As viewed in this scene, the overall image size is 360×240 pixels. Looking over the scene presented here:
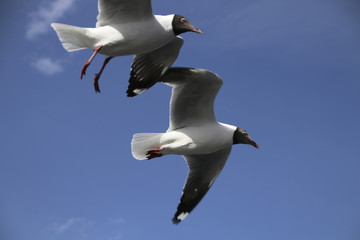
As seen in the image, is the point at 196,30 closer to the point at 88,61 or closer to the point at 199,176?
the point at 88,61

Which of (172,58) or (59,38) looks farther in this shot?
(172,58)

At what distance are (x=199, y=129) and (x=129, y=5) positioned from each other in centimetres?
178

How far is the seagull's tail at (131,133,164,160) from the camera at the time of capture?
7.66 m

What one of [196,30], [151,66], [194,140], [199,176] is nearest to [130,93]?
[151,66]

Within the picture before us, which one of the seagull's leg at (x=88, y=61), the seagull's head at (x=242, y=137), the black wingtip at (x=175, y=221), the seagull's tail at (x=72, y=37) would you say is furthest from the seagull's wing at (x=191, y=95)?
the black wingtip at (x=175, y=221)

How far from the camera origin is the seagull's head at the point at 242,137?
7.68 metres

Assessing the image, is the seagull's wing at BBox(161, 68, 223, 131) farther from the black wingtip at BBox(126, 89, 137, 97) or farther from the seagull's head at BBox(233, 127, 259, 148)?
the black wingtip at BBox(126, 89, 137, 97)

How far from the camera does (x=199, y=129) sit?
7.54 metres

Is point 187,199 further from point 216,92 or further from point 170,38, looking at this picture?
point 170,38

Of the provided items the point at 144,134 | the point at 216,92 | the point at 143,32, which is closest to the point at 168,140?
the point at 144,134

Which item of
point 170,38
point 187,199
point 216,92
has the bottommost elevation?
point 187,199

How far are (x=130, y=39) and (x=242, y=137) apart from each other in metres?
1.95

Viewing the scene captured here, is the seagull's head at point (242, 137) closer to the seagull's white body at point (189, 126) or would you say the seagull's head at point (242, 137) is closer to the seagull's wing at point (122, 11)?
the seagull's white body at point (189, 126)

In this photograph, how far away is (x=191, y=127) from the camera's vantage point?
24.9ft
